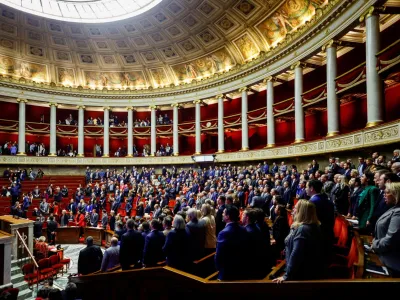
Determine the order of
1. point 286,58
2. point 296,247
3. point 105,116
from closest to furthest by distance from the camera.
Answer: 1. point 296,247
2. point 286,58
3. point 105,116

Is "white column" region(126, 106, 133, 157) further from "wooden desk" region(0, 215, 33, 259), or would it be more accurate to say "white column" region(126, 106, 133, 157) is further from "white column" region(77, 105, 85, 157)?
"wooden desk" region(0, 215, 33, 259)

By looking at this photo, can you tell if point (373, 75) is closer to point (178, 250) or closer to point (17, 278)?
point (178, 250)

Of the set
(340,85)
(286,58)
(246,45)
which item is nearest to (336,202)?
(340,85)

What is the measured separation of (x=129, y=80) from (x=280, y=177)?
19.4 meters

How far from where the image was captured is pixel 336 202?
6336 mm

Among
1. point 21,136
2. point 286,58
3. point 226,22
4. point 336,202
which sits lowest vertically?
point 336,202

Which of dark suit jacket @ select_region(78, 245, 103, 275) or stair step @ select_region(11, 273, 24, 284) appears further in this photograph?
stair step @ select_region(11, 273, 24, 284)

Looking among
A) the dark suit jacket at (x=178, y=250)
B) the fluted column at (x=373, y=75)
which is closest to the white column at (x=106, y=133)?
the fluted column at (x=373, y=75)

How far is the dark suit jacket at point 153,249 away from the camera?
173 inches

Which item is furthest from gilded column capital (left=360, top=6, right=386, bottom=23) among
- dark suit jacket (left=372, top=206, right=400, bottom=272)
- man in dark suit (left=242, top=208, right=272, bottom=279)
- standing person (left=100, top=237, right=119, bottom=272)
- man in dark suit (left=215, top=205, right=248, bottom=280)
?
standing person (left=100, top=237, right=119, bottom=272)

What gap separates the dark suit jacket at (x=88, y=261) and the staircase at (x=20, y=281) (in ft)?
10.2

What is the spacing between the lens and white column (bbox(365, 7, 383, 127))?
1049 cm

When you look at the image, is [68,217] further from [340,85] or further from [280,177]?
[340,85]

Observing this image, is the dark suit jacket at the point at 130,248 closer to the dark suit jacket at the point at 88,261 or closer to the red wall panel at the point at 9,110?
the dark suit jacket at the point at 88,261
